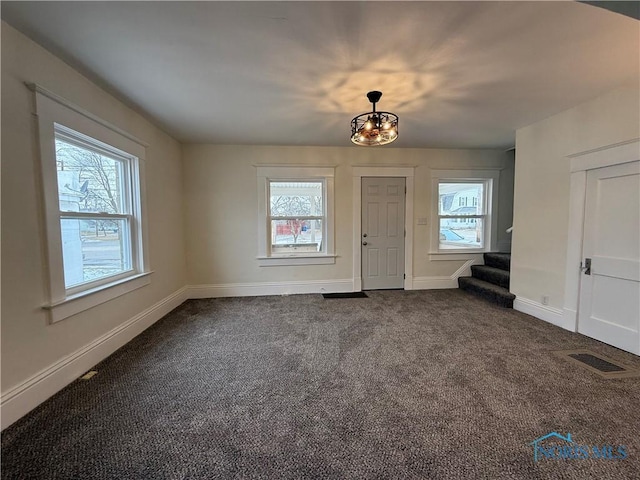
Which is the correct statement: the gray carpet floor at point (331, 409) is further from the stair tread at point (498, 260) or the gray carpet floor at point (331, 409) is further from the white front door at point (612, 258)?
the stair tread at point (498, 260)

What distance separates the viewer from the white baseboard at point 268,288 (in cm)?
445

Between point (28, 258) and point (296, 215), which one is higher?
point (296, 215)

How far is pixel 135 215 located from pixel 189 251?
143cm

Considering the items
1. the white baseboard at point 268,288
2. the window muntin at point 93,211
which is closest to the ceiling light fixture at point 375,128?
the window muntin at point 93,211

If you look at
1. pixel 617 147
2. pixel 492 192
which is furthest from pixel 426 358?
pixel 492 192

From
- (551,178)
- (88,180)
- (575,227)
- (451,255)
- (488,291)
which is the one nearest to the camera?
(88,180)

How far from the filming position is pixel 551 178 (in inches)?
128

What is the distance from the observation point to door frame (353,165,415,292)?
15.1ft

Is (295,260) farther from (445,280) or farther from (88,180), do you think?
(88,180)

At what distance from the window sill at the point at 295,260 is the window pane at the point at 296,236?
14 centimetres

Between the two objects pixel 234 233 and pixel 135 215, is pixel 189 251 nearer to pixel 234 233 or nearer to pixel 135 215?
pixel 234 233

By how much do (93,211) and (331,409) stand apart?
262cm

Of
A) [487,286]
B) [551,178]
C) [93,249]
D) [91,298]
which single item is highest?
[551,178]

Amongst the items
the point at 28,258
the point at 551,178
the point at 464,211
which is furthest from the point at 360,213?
the point at 28,258
